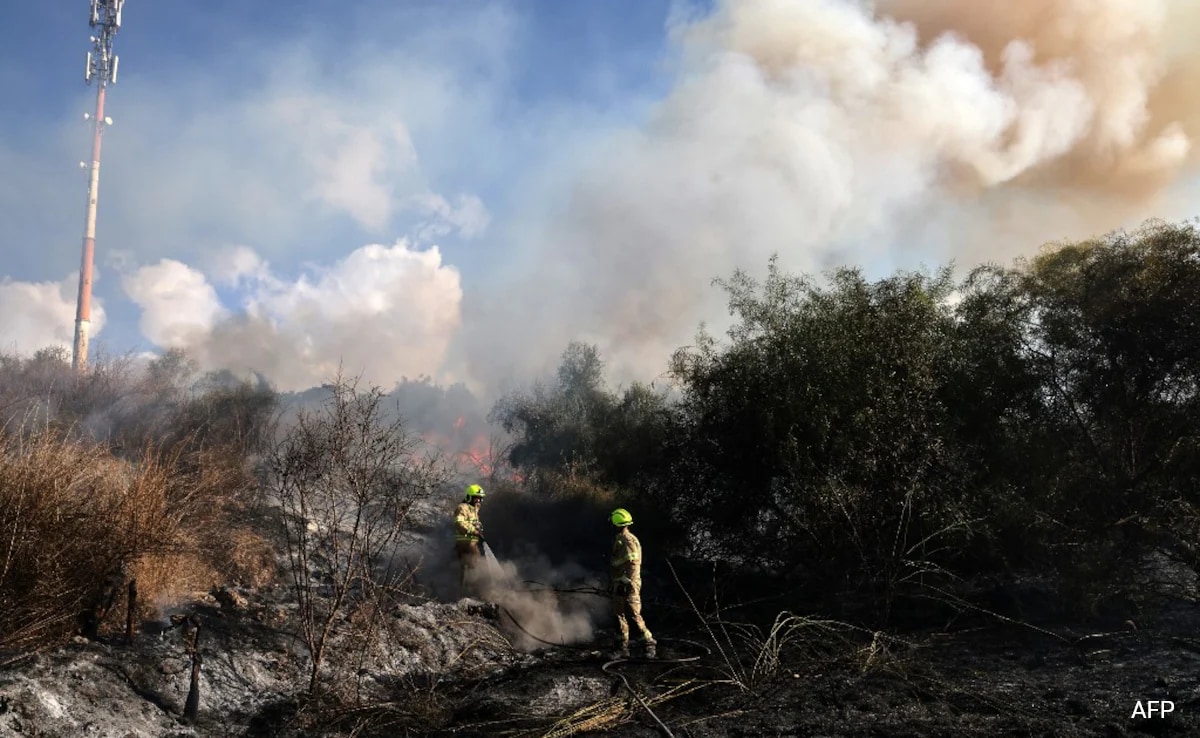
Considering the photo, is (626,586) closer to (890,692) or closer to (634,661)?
(634,661)

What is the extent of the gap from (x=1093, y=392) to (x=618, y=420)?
11.2m

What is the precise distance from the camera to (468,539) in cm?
1245

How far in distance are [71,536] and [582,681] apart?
5.63 metres

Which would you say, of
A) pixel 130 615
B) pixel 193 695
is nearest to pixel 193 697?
pixel 193 695

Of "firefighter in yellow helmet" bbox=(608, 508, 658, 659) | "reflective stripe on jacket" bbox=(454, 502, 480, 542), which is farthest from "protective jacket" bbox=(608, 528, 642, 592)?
"reflective stripe on jacket" bbox=(454, 502, 480, 542)

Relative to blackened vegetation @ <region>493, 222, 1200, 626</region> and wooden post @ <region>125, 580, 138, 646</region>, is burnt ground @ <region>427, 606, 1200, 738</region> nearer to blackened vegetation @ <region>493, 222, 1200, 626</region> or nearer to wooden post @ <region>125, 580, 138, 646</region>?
blackened vegetation @ <region>493, 222, 1200, 626</region>

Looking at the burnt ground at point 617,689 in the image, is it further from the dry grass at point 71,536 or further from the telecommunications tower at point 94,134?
the telecommunications tower at point 94,134

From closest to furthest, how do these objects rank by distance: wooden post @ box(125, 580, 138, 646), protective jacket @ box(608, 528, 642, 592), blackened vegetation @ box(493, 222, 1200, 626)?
1. wooden post @ box(125, 580, 138, 646)
2. protective jacket @ box(608, 528, 642, 592)
3. blackened vegetation @ box(493, 222, 1200, 626)

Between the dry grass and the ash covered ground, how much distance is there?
1.41ft

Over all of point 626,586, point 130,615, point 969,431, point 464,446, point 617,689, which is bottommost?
point 617,689

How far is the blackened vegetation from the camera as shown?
12.0m

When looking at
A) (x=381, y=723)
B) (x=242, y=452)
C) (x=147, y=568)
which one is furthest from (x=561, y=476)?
(x=381, y=723)

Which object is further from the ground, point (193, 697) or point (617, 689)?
point (193, 697)

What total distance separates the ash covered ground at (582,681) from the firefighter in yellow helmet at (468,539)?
1.02m
